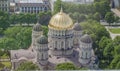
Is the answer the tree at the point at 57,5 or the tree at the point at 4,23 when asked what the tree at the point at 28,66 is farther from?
the tree at the point at 57,5

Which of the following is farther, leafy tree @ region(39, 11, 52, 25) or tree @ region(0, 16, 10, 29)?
leafy tree @ region(39, 11, 52, 25)

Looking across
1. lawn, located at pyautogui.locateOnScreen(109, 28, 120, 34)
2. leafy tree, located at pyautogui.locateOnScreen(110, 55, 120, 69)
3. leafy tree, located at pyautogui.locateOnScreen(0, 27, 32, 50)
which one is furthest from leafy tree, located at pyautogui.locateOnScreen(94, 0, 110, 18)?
leafy tree, located at pyautogui.locateOnScreen(110, 55, 120, 69)

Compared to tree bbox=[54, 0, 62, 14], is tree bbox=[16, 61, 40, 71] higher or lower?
lower

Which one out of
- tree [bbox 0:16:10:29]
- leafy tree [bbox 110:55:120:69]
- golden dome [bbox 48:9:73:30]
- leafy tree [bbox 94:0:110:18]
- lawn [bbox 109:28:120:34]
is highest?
golden dome [bbox 48:9:73:30]

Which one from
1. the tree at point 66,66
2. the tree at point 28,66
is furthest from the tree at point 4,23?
the tree at point 66,66

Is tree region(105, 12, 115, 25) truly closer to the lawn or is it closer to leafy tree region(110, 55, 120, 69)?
the lawn

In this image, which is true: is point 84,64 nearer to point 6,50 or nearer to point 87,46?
point 87,46

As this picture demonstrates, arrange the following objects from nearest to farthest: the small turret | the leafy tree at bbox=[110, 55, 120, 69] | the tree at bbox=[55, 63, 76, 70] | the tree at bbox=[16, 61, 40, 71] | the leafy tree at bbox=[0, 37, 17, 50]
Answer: the tree at bbox=[55, 63, 76, 70] < the tree at bbox=[16, 61, 40, 71] < the small turret < the leafy tree at bbox=[110, 55, 120, 69] < the leafy tree at bbox=[0, 37, 17, 50]

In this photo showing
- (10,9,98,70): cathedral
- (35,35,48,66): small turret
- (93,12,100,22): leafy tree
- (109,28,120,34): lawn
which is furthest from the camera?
(93,12,100,22): leafy tree
